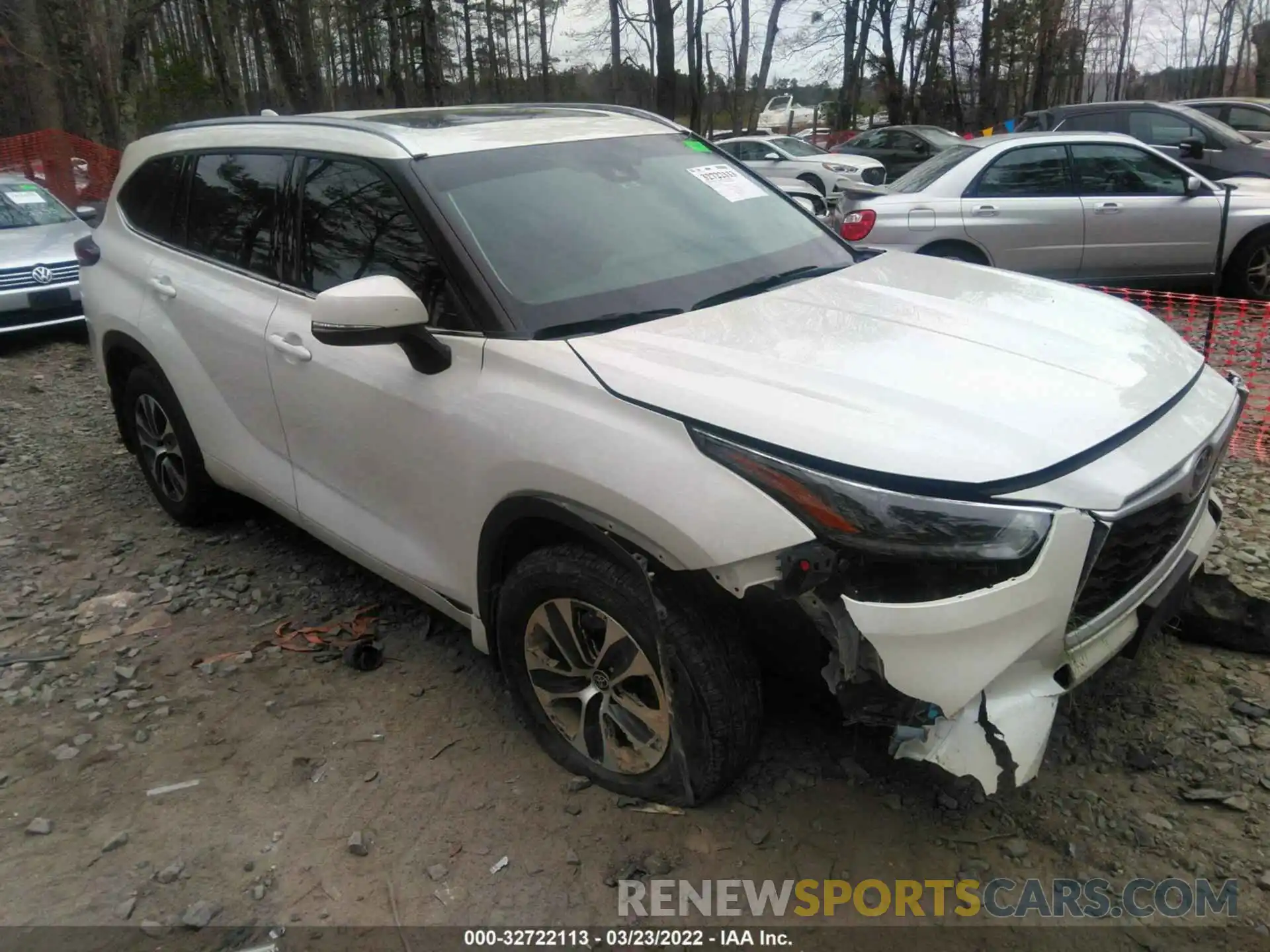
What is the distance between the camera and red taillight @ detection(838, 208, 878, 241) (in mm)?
7508

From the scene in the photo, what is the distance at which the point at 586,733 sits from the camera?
268cm

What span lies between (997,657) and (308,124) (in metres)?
2.90

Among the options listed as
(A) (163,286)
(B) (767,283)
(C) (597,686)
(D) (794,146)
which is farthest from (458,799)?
(D) (794,146)

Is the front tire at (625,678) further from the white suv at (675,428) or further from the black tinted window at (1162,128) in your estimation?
the black tinted window at (1162,128)

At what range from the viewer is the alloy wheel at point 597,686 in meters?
2.46

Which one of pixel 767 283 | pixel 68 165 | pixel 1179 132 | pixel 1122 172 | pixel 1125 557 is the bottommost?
pixel 1125 557

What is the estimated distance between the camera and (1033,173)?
784cm

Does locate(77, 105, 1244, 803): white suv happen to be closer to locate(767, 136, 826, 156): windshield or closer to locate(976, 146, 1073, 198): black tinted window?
locate(976, 146, 1073, 198): black tinted window

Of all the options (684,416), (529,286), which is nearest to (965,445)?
(684,416)

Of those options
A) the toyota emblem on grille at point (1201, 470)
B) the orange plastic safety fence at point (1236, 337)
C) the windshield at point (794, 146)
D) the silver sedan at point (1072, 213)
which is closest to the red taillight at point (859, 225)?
the silver sedan at point (1072, 213)

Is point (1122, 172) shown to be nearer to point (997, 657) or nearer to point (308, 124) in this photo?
point (308, 124)

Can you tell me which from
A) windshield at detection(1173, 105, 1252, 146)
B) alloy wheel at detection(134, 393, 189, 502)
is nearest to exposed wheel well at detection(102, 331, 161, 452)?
alloy wheel at detection(134, 393, 189, 502)

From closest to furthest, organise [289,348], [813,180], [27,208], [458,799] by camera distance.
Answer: [458,799], [289,348], [27,208], [813,180]

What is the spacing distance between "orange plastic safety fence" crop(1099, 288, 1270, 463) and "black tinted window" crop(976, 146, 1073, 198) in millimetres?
1012
